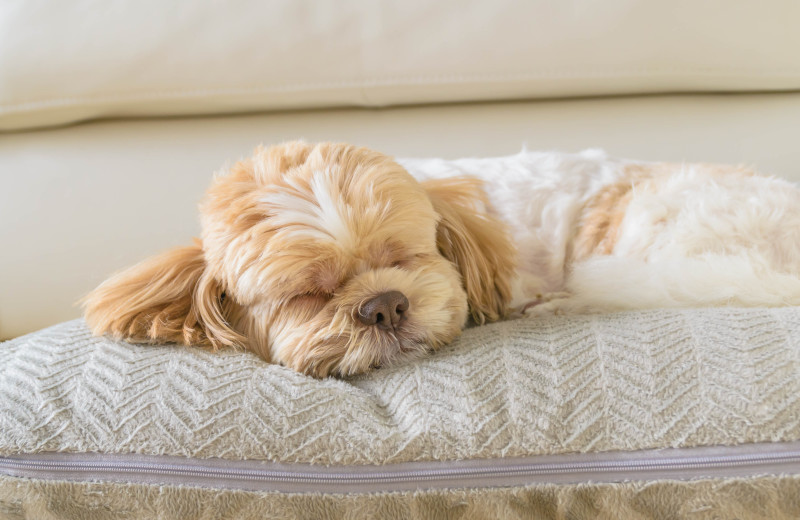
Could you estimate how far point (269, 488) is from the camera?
1.16 m

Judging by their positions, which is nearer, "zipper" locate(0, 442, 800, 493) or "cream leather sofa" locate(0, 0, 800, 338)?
"zipper" locate(0, 442, 800, 493)

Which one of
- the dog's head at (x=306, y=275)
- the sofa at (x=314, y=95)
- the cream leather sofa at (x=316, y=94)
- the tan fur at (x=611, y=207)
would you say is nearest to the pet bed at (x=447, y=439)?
the dog's head at (x=306, y=275)

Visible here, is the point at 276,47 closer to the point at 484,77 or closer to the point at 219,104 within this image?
the point at 219,104

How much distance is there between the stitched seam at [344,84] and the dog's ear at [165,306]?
3.62 ft

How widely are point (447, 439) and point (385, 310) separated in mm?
343

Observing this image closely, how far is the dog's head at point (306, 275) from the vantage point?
1406mm

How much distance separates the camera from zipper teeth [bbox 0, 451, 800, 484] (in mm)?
1099

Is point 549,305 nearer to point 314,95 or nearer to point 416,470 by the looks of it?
point 416,470

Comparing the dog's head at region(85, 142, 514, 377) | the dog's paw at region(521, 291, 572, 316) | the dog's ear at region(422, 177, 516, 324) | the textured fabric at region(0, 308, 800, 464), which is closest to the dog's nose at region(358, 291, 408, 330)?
the dog's head at region(85, 142, 514, 377)

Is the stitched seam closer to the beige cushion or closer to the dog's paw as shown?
the beige cushion

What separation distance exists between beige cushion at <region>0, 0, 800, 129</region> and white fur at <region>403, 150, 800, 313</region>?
0.48 m

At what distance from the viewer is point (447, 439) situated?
1167 mm

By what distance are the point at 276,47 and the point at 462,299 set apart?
1366 millimetres

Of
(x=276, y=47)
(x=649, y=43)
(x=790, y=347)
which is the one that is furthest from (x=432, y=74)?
(x=790, y=347)
